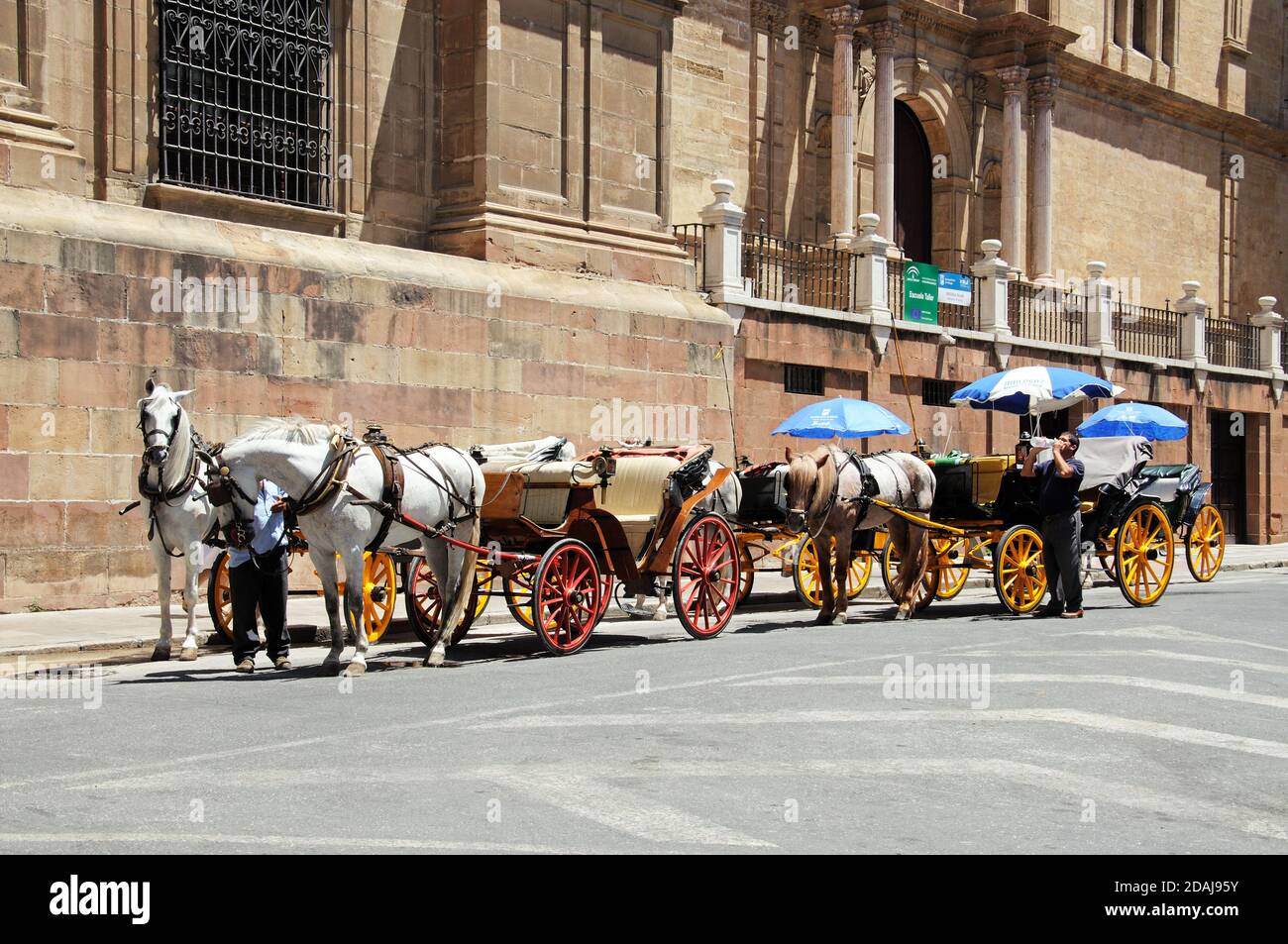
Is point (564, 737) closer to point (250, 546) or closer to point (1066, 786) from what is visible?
point (1066, 786)

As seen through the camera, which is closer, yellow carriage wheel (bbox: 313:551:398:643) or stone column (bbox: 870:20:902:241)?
yellow carriage wheel (bbox: 313:551:398:643)

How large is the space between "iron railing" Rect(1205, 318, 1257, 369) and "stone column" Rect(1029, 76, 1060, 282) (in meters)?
4.59

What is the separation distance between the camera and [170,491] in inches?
504

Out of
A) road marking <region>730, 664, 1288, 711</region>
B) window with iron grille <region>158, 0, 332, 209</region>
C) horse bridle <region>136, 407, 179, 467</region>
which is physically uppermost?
window with iron grille <region>158, 0, 332, 209</region>

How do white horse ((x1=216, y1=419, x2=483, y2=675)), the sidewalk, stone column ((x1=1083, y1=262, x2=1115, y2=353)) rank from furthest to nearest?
stone column ((x1=1083, y1=262, x2=1115, y2=353)) → the sidewalk → white horse ((x1=216, y1=419, x2=483, y2=675))

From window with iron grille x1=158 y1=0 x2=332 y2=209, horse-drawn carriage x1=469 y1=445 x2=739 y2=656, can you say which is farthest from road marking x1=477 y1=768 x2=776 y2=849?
window with iron grille x1=158 y1=0 x2=332 y2=209

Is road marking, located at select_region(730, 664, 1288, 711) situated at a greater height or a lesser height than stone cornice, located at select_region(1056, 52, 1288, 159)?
lesser

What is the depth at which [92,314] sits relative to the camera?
56.5 feet

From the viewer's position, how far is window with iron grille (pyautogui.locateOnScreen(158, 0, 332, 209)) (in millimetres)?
19656

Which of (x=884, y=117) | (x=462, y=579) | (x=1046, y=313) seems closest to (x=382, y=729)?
(x=462, y=579)

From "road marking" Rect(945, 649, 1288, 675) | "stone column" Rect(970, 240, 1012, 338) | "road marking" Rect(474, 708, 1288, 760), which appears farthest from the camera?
"stone column" Rect(970, 240, 1012, 338)

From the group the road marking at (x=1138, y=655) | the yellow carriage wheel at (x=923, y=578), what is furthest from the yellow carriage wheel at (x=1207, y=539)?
the road marking at (x=1138, y=655)

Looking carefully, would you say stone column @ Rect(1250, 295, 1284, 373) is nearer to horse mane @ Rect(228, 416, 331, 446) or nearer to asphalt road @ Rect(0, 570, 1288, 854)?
asphalt road @ Rect(0, 570, 1288, 854)

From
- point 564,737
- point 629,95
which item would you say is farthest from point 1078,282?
point 564,737
